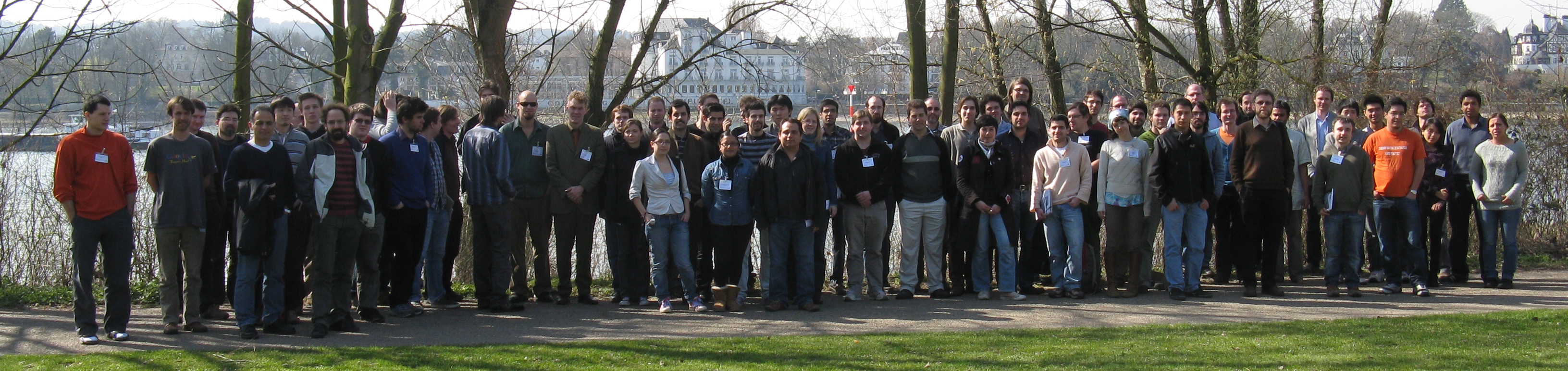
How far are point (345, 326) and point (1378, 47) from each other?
43.4 feet

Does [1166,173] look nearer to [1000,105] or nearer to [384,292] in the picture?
[1000,105]

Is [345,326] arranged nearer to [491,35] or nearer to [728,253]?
[728,253]

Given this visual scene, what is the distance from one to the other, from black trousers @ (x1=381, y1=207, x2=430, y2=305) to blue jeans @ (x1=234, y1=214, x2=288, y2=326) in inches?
32.6

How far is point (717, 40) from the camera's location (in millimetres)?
12289

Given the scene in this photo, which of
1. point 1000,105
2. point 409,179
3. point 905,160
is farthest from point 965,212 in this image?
point 409,179

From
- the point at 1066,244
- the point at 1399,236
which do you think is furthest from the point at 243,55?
the point at 1399,236

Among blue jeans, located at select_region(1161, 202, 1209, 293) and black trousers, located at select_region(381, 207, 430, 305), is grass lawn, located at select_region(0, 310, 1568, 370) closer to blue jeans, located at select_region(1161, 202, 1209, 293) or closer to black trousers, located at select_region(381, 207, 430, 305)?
black trousers, located at select_region(381, 207, 430, 305)

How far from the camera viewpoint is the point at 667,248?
27.2 ft

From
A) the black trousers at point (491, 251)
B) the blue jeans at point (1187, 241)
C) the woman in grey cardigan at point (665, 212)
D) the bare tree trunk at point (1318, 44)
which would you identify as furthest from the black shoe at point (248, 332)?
the bare tree trunk at point (1318, 44)

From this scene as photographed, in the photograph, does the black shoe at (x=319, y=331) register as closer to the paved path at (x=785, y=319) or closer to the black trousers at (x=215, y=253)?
the paved path at (x=785, y=319)

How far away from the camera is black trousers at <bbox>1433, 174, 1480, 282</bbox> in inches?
380

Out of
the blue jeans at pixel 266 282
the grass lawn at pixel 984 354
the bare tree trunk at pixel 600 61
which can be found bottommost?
the grass lawn at pixel 984 354

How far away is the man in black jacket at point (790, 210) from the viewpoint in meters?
8.19

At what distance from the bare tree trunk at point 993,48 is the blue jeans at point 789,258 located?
648 centimetres
